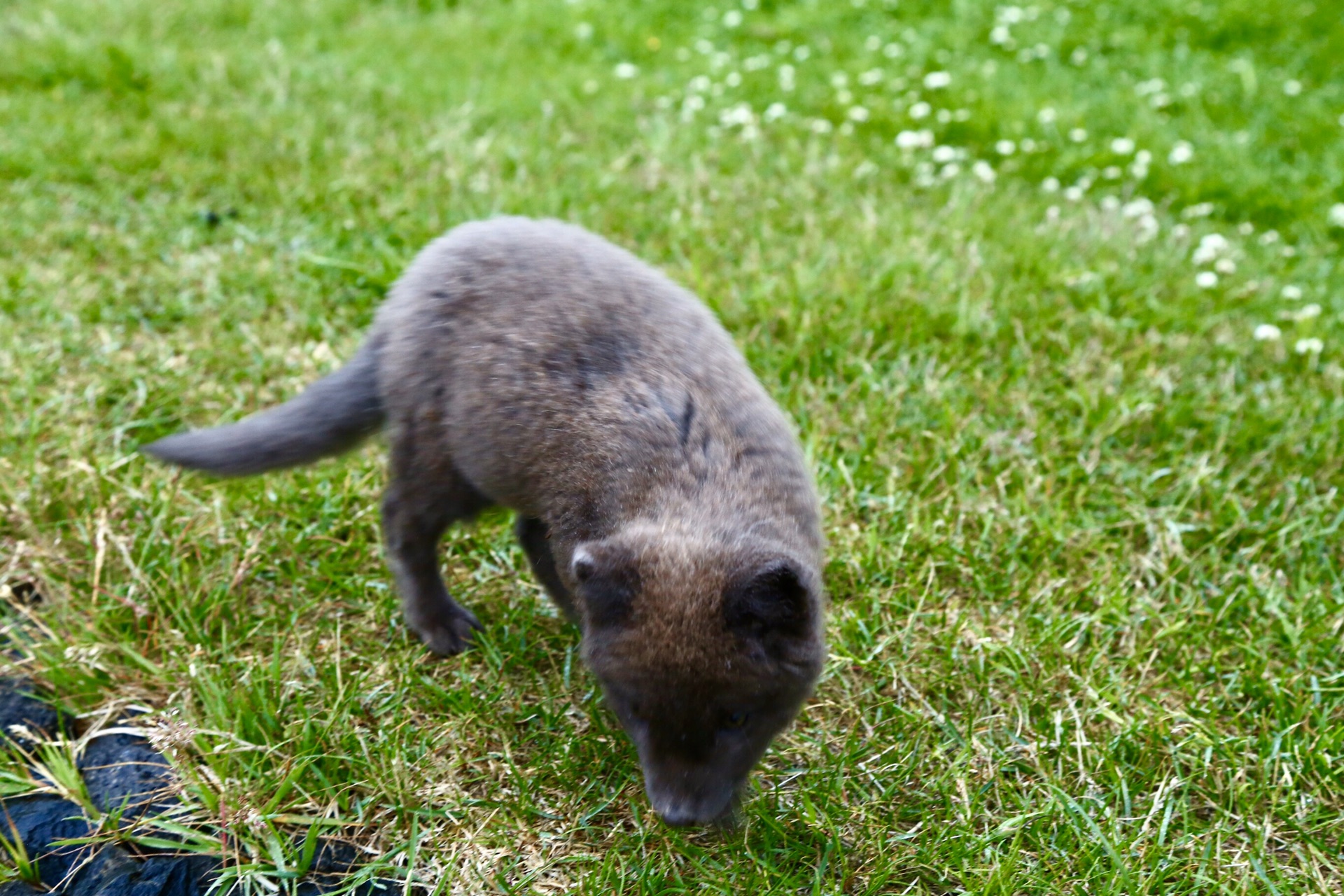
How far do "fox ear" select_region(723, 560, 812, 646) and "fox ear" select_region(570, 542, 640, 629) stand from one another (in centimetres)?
24

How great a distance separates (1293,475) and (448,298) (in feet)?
11.2

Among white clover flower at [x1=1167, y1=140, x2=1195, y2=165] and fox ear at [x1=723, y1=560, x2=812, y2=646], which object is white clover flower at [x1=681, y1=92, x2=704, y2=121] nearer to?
white clover flower at [x1=1167, y1=140, x2=1195, y2=165]

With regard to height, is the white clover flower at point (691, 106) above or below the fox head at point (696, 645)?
below

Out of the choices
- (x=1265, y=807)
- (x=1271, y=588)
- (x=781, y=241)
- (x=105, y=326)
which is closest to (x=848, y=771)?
(x=1265, y=807)

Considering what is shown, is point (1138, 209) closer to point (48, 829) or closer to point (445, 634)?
point (445, 634)

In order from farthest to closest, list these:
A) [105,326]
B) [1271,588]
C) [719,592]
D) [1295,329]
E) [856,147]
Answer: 1. [856,147]
2. [1295,329]
3. [105,326]
4. [1271,588]
5. [719,592]

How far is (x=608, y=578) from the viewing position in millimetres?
2549

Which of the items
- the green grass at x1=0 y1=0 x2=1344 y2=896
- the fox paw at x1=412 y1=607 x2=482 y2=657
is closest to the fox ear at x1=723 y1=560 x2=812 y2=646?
the green grass at x1=0 y1=0 x2=1344 y2=896

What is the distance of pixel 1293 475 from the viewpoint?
4293 millimetres

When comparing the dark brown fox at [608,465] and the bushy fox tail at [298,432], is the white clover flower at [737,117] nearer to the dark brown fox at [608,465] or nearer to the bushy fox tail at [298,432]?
the dark brown fox at [608,465]

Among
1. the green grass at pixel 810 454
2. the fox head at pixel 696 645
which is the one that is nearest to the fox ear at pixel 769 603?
the fox head at pixel 696 645

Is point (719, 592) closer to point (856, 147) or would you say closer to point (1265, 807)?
point (1265, 807)

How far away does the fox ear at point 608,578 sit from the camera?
2541 millimetres

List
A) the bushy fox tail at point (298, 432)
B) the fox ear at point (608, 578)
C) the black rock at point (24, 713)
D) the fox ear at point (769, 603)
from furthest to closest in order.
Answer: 1. the bushy fox tail at point (298, 432)
2. the black rock at point (24, 713)
3. the fox ear at point (608, 578)
4. the fox ear at point (769, 603)
